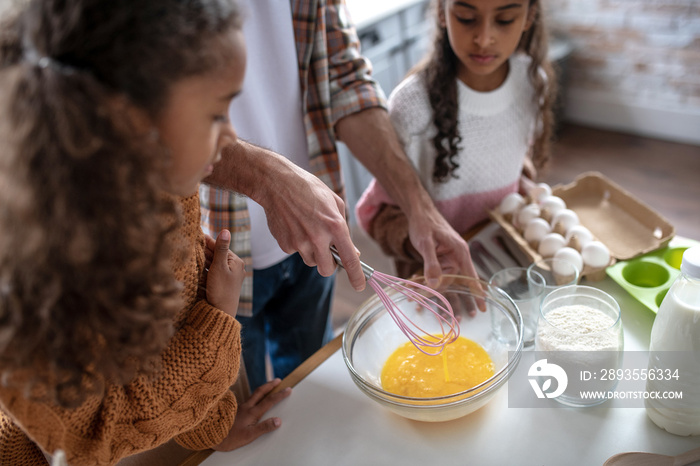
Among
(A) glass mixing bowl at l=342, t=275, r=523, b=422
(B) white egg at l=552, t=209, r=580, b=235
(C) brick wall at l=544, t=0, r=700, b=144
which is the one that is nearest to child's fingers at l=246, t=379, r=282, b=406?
(A) glass mixing bowl at l=342, t=275, r=523, b=422

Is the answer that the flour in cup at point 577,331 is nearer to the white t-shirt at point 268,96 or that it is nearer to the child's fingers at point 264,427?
the child's fingers at point 264,427

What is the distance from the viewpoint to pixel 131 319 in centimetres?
53

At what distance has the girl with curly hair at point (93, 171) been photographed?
1.52 feet

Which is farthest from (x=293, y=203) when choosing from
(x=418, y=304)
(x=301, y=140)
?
(x=301, y=140)

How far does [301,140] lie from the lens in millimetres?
1223

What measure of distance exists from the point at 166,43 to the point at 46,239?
0.63ft

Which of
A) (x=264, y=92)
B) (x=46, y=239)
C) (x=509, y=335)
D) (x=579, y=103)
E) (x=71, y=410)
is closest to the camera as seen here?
(x=46, y=239)

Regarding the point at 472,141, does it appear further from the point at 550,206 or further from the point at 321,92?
the point at 321,92

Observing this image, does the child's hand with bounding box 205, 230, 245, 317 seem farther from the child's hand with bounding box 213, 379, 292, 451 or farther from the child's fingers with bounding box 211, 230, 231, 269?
the child's hand with bounding box 213, 379, 292, 451

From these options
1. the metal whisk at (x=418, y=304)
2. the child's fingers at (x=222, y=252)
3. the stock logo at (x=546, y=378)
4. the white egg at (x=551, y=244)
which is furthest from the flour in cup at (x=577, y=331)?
the child's fingers at (x=222, y=252)

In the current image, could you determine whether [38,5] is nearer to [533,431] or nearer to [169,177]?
[169,177]

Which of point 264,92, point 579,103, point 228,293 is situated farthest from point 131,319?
point 579,103

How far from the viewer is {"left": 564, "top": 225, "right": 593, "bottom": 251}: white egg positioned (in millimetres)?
1096

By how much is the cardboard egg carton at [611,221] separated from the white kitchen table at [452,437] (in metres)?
0.33
